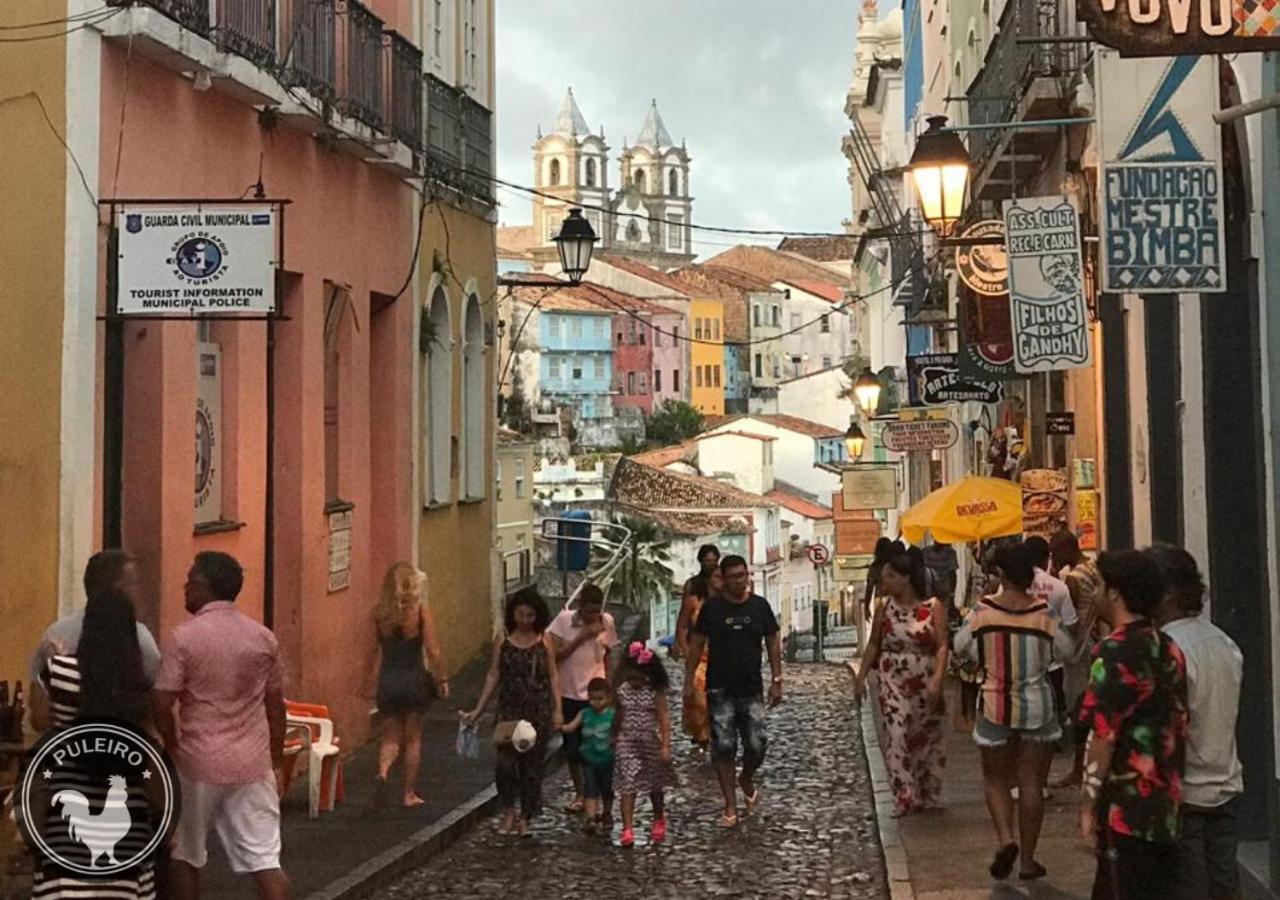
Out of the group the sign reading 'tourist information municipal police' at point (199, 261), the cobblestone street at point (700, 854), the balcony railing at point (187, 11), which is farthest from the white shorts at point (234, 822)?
the balcony railing at point (187, 11)

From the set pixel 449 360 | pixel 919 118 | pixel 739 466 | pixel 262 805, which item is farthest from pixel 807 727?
pixel 739 466

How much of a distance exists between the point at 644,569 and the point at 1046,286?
58255 millimetres

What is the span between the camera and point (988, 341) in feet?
65.6

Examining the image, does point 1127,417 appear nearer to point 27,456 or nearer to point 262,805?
point 27,456

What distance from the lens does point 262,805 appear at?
9.59m

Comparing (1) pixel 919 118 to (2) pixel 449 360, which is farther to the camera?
(1) pixel 919 118

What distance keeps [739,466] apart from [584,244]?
255 feet

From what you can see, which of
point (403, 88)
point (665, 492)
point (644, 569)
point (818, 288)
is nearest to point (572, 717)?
point (403, 88)

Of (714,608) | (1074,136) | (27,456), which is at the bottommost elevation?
(714,608)

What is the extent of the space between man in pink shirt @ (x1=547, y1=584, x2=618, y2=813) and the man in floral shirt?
7.46 m

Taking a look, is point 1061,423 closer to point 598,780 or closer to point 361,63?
point 361,63

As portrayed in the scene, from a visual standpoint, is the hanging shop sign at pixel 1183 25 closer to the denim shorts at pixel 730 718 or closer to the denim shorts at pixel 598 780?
the denim shorts at pixel 598 780

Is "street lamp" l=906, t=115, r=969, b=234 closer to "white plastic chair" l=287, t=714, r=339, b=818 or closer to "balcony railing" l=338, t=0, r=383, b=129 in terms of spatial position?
"balcony railing" l=338, t=0, r=383, b=129

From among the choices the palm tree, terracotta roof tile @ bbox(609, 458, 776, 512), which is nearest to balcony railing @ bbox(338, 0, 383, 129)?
the palm tree
